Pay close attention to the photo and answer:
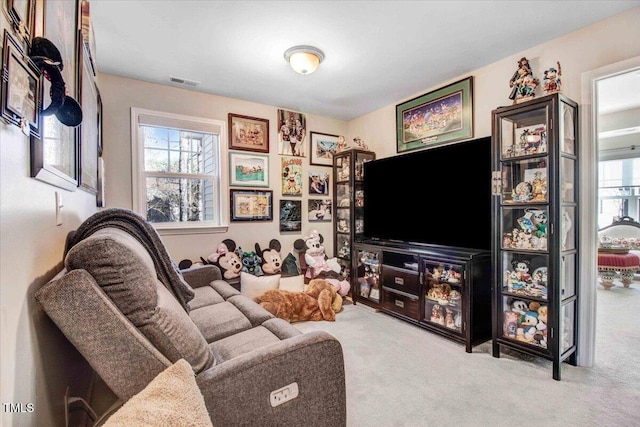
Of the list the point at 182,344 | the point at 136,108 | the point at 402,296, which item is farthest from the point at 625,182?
the point at 136,108

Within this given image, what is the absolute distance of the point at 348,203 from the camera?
4.00m

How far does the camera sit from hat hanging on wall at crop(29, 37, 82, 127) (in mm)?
775

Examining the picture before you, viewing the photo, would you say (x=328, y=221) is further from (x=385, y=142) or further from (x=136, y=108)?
(x=136, y=108)

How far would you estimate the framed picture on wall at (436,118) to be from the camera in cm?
291

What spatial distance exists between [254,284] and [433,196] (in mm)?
2144

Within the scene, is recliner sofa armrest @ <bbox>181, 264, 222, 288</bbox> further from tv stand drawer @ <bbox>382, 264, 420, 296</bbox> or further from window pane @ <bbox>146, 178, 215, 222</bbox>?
tv stand drawer @ <bbox>382, 264, 420, 296</bbox>

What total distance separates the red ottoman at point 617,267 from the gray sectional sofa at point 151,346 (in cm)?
506

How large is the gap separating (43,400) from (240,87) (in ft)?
10.1

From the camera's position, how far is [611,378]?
199 cm

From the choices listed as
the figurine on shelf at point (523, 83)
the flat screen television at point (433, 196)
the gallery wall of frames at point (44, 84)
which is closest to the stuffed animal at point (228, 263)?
→ the flat screen television at point (433, 196)

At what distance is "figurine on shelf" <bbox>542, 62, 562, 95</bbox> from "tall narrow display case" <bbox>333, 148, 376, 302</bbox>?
6.49ft

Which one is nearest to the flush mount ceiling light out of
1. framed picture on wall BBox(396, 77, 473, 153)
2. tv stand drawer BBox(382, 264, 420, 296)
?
framed picture on wall BBox(396, 77, 473, 153)

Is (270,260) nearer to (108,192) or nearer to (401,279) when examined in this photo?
(401,279)

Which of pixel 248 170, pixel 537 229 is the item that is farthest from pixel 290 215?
pixel 537 229
